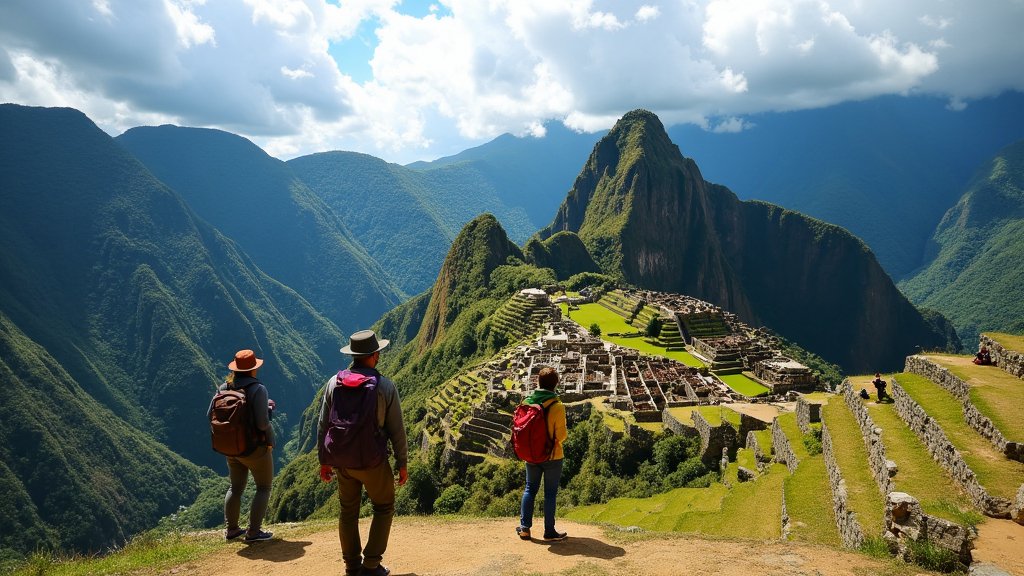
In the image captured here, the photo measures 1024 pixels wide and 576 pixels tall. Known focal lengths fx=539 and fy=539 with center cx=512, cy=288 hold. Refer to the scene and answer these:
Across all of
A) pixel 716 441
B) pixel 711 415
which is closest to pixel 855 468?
pixel 716 441

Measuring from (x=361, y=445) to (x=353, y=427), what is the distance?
0.67 feet

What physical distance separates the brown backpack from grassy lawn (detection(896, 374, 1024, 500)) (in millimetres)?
10845

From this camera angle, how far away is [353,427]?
539 centimetres

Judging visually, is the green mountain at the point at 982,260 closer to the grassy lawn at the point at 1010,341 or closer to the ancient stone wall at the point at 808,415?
the ancient stone wall at the point at 808,415

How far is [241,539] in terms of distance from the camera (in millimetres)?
7930

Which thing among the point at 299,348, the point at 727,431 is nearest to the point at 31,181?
the point at 299,348

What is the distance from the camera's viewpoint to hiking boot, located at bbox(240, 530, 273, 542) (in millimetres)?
7824

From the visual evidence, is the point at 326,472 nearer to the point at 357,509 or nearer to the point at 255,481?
the point at 357,509

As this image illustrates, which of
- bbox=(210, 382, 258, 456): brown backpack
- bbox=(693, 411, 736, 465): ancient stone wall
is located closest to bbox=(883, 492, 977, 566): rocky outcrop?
bbox=(210, 382, 258, 456): brown backpack

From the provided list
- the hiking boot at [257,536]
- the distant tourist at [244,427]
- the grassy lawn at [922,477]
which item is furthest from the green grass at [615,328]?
the distant tourist at [244,427]

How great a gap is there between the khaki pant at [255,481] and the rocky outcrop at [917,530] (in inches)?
348

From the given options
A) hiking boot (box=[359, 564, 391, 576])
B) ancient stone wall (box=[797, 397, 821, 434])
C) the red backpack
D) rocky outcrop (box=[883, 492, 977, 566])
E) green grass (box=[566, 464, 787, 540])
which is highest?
the red backpack

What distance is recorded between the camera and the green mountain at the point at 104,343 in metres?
77.8

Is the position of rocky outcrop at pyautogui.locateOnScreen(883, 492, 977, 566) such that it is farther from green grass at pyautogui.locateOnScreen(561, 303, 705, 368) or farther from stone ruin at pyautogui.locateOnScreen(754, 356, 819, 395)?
green grass at pyautogui.locateOnScreen(561, 303, 705, 368)
